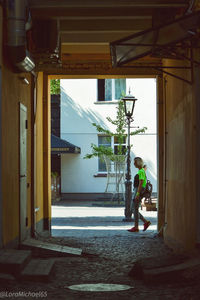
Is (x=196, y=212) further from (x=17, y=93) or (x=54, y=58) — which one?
(x=54, y=58)

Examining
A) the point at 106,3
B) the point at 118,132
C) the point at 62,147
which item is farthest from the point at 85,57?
the point at 118,132

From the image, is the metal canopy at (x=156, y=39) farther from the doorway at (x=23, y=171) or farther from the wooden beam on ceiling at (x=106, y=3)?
the doorway at (x=23, y=171)

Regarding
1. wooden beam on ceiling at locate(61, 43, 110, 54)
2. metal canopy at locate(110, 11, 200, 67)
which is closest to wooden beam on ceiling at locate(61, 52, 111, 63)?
wooden beam on ceiling at locate(61, 43, 110, 54)

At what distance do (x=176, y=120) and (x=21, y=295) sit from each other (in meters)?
5.38

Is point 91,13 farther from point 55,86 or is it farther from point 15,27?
point 55,86

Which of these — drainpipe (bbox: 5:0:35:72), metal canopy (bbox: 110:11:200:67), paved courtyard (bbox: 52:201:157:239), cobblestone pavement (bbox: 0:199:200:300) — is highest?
drainpipe (bbox: 5:0:35:72)

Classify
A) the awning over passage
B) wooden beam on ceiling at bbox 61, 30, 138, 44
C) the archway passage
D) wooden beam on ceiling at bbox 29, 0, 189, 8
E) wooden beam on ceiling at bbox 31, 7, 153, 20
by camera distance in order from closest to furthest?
wooden beam on ceiling at bbox 29, 0, 189, 8 → wooden beam on ceiling at bbox 31, 7, 153, 20 → wooden beam on ceiling at bbox 61, 30, 138, 44 → the awning over passage → the archway passage

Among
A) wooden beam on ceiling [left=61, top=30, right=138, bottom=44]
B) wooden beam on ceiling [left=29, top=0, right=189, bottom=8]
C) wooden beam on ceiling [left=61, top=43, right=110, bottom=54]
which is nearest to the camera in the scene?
wooden beam on ceiling [left=29, top=0, right=189, bottom=8]

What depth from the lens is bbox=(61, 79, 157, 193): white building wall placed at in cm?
3075

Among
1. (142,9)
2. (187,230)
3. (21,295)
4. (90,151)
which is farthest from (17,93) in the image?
(90,151)

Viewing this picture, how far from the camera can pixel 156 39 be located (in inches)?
336

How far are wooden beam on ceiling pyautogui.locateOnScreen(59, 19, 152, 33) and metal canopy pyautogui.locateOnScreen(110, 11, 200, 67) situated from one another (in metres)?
2.91

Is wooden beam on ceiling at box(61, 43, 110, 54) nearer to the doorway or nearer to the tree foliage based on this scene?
the doorway

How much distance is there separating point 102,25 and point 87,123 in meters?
19.1
